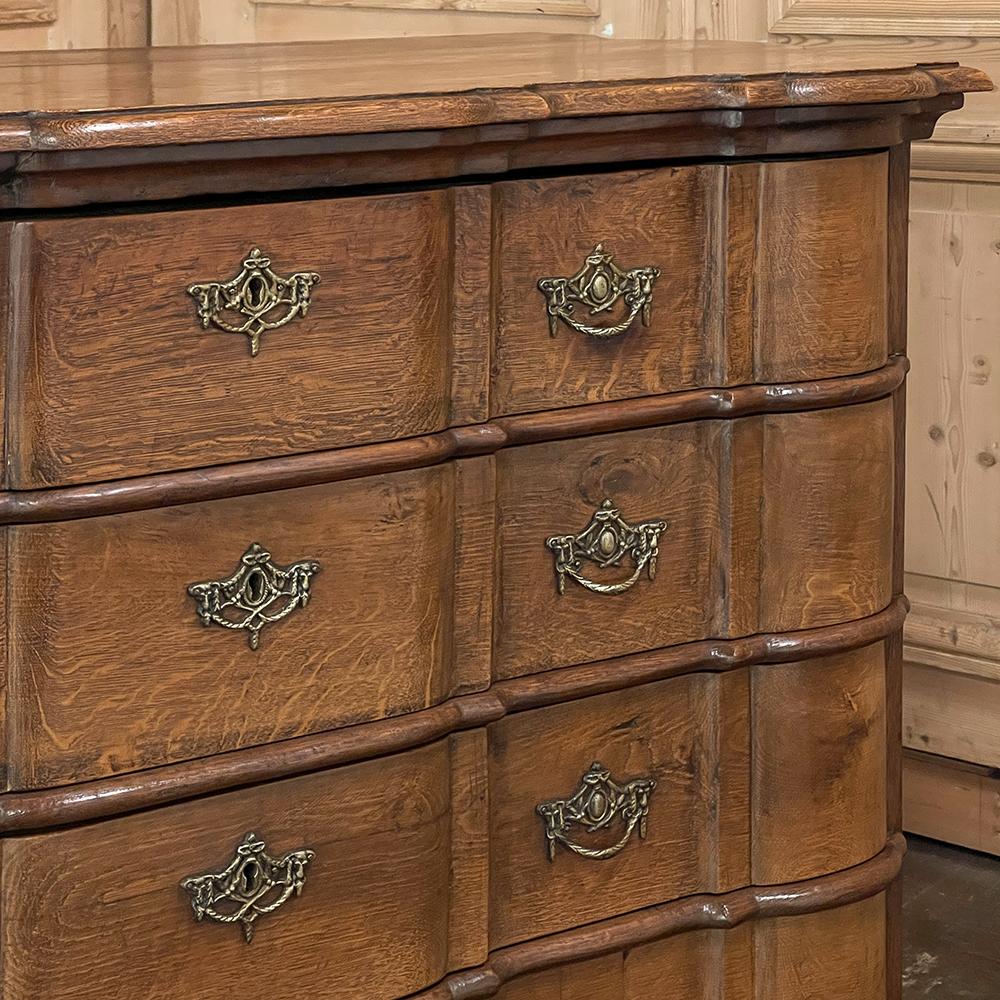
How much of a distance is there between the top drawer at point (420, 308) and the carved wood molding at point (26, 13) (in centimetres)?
174

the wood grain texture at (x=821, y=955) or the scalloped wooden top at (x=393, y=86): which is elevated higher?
the scalloped wooden top at (x=393, y=86)

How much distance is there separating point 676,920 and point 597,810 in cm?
14

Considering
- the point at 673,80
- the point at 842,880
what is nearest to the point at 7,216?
the point at 673,80

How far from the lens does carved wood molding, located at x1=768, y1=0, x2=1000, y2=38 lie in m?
2.21

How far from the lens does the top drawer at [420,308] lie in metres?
1.21

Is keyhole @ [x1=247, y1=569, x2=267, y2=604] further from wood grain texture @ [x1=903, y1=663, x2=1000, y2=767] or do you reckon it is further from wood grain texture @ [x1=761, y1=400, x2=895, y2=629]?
wood grain texture @ [x1=903, y1=663, x2=1000, y2=767]

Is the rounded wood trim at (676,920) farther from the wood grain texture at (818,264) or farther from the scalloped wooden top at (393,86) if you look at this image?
the scalloped wooden top at (393,86)

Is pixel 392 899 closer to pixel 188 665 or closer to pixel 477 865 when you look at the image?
pixel 477 865

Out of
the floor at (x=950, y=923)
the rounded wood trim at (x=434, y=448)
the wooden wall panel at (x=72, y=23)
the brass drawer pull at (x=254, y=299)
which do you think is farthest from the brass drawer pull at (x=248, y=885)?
the wooden wall panel at (x=72, y=23)

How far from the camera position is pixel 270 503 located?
4.31 ft

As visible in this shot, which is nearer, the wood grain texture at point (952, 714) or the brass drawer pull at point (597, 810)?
the brass drawer pull at point (597, 810)

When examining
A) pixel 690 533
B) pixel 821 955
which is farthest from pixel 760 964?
pixel 690 533

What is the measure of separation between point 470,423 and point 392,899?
39 cm

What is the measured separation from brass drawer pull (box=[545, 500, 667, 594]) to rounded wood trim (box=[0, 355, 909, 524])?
0.08 m
